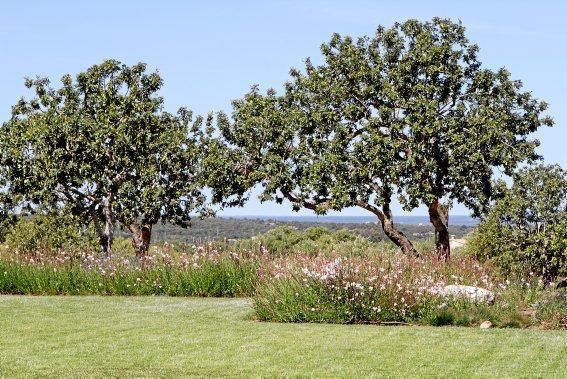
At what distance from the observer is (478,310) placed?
553 inches

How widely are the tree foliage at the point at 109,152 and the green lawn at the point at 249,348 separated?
17442 mm

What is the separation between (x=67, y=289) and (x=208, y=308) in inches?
212

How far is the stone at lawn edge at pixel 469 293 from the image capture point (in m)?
14.4

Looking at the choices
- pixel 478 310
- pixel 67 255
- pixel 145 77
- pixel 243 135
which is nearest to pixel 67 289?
pixel 67 255

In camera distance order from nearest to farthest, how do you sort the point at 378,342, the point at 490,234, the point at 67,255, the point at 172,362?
the point at 172,362
the point at 378,342
the point at 67,255
the point at 490,234

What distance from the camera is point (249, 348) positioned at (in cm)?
1136

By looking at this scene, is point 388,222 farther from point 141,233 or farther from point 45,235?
point 45,235

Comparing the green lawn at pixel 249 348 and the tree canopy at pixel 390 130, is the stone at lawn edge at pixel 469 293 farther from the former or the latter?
the tree canopy at pixel 390 130

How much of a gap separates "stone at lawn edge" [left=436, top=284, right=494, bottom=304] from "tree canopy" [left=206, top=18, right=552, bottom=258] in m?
14.2

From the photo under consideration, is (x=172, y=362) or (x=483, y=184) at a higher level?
(x=483, y=184)

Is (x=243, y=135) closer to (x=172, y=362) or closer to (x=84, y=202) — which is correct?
(x=84, y=202)

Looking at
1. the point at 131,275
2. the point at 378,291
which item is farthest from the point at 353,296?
the point at 131,275

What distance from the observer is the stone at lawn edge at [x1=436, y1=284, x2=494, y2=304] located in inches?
568

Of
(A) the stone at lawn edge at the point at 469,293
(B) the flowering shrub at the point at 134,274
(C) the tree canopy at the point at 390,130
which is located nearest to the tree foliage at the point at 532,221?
(C) the tree canopy at the point at 390,130
